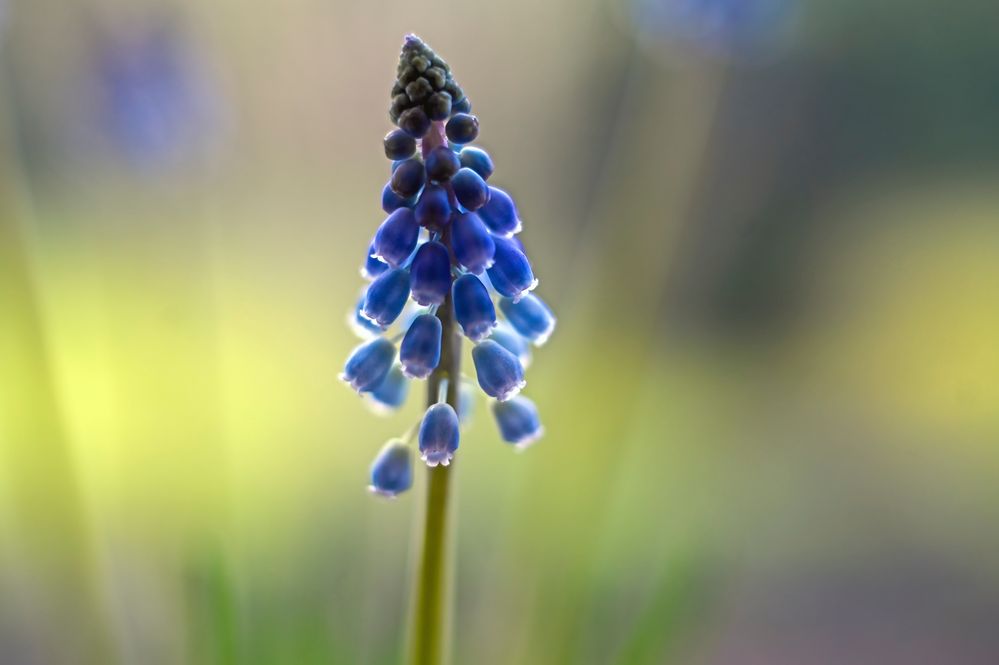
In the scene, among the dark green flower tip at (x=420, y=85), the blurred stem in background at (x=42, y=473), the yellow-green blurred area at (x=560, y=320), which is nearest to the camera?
the dark green flower tip at (x=420, y=85)

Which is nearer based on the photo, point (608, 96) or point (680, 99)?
point (680, 99)

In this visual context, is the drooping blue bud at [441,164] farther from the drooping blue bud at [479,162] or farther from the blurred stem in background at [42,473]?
the blurred stem in background at [42,473]

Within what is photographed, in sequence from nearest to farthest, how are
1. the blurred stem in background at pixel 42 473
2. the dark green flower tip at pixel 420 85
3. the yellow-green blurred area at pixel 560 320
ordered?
1. the dark green flower tip at pixel 420 85
2. the blurred stem in background at pixel 42 473
3. the yellow-green blurred area at pixel 560 320

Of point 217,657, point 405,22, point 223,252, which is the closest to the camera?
point 217,657

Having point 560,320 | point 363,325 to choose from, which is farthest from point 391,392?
point 560,320

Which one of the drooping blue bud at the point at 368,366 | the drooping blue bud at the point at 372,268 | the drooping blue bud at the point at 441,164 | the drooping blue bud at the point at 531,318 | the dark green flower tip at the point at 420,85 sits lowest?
the drooping blue bud at the point at 368,366

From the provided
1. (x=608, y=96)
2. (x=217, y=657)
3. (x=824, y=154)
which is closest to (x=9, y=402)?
(x=217, y=657)

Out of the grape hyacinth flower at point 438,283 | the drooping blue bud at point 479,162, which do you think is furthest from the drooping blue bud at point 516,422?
the drooping blue bud at point 479,162

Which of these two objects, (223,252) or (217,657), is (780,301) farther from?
(217,657)
